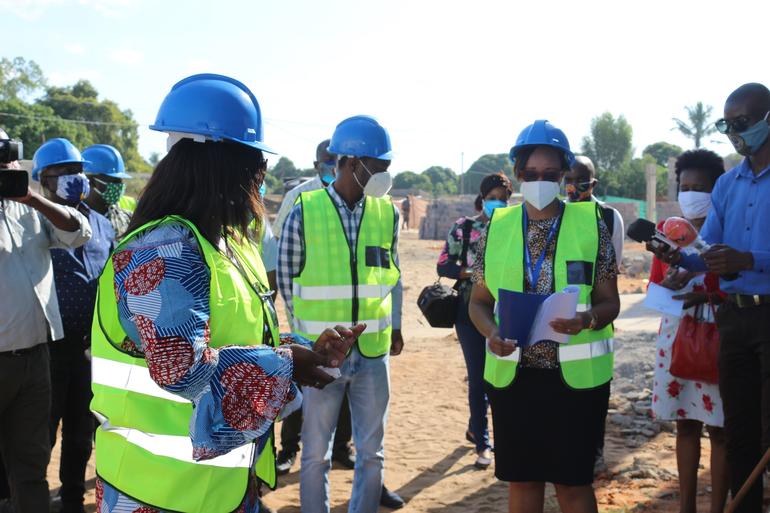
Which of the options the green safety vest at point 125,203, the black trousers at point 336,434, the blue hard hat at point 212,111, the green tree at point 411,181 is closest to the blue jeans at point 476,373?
the black trousers at point 336,434

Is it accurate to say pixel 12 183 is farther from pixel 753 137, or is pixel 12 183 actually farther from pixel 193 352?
pixel 753 137

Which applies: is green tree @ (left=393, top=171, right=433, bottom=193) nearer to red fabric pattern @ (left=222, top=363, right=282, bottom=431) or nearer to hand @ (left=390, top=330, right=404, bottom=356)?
hand @ (left=390, top=330, right=404, bottom=356)

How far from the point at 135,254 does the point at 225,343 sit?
1.08 feet

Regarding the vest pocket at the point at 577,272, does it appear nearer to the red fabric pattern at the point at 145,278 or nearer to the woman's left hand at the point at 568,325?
the woman's left hand at the point at 568,325

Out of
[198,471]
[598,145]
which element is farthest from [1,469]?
[598,145]

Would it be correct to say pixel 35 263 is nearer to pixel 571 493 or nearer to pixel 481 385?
pixel 571 493

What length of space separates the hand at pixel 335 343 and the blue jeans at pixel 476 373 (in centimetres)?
365

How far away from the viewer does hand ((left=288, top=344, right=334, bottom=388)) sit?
205 cm

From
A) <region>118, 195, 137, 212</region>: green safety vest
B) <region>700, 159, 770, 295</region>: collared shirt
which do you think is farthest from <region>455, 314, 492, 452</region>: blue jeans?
<region>118, 195, 137, 212</region>: green safety vest

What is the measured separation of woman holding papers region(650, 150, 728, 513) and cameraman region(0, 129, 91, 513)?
141 inches

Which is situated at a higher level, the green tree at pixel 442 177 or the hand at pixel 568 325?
the green tree at pixel 442 177

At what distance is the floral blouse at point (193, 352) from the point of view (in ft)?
5.62

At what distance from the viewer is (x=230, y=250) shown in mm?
2100

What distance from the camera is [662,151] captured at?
283ft
